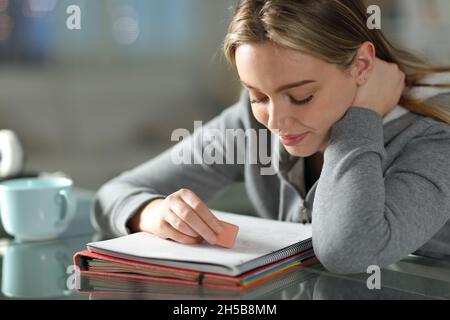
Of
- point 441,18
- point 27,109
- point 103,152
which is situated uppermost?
point 441,18

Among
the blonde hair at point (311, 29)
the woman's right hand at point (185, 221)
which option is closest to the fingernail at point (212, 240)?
the woman's right hand at point (185, 221)

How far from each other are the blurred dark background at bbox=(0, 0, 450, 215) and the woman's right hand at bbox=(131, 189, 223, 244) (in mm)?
2721

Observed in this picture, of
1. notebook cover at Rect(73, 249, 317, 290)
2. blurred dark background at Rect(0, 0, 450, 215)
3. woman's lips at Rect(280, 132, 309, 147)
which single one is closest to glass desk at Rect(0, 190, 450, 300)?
notebook cover at Rect(73, 249, 317, 290)

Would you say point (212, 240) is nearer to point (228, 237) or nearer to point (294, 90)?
point (228, 237)

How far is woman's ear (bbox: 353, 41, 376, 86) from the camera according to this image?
2.91ft

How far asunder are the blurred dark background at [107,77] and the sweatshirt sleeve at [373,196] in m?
2.79

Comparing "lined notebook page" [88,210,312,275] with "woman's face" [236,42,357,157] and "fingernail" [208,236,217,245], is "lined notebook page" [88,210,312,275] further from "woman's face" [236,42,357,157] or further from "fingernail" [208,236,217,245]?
"woman's face" [236,42,357,157]

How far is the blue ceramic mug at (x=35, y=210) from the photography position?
3.22 ft

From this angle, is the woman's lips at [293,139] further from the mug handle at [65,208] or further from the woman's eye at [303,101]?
the mug handle at [65,208]

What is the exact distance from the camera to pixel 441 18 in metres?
2.88

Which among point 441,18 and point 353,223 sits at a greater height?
point 441,18

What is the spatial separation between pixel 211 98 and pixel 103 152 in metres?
0.76
